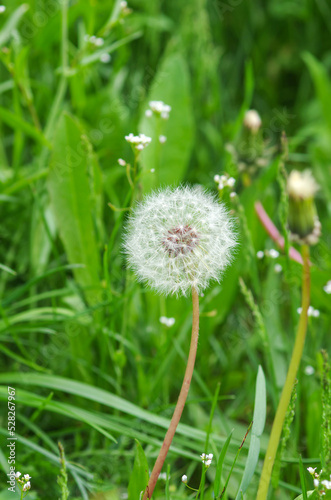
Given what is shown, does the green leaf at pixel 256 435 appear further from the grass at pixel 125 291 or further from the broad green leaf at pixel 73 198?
the broad green leaf at pixel 73 198

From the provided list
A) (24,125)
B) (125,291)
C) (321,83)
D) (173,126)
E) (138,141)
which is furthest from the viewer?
(321,83)

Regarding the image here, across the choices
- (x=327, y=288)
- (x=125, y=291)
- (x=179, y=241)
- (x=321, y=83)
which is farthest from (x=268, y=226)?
(x=321, y=83)

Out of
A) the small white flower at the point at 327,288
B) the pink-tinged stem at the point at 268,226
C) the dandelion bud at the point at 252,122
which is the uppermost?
the dandelion bud at the point at 252,122

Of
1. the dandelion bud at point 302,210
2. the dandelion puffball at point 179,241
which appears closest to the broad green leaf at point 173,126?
the dandelion puffball at point 179,241

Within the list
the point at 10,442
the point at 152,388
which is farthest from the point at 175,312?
the point at 10,442

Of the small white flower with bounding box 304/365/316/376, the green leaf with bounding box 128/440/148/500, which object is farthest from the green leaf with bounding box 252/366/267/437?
the small white flower with bounding box 304/365/316/376

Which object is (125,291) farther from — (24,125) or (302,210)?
(24,125)
